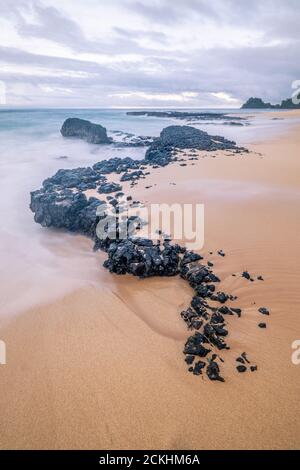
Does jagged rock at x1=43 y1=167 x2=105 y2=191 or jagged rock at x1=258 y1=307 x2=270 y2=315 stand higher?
jagged rock at x1=43 y1=167 x2=105 y2=191

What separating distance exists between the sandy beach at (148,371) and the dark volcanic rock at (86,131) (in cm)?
2511

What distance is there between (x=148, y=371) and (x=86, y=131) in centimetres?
3050

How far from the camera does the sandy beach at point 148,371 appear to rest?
3.49 m

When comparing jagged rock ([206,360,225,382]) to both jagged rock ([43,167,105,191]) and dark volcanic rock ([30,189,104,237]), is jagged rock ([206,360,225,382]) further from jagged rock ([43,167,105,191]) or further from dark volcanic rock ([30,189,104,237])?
jagged rock ([43,167,105,191])

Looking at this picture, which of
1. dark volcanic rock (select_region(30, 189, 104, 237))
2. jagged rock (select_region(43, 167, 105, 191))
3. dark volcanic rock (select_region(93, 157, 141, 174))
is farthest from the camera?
dark volcanic rock (select_region(93, 157, 141, 174))

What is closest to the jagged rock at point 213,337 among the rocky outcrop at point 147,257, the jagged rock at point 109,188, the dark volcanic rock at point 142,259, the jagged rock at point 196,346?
the rocky outcrop at point 147,257

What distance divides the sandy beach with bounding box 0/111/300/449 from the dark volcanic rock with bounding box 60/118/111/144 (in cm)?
2511

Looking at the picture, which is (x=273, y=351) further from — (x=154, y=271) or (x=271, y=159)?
(x=271, y=159)

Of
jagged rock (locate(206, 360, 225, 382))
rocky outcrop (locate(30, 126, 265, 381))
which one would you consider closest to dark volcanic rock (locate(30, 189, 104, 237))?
rocky outcrop (locate(30, 126, 265, 381))

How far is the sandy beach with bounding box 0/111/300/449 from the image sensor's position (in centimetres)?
349

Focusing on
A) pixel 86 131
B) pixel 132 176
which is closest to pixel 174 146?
pixel 132 176

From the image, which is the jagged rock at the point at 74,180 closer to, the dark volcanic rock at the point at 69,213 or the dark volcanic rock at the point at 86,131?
the dark volcanic rock at the point at 69,213

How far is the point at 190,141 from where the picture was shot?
76.1 ft

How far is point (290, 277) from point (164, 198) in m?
5.63
